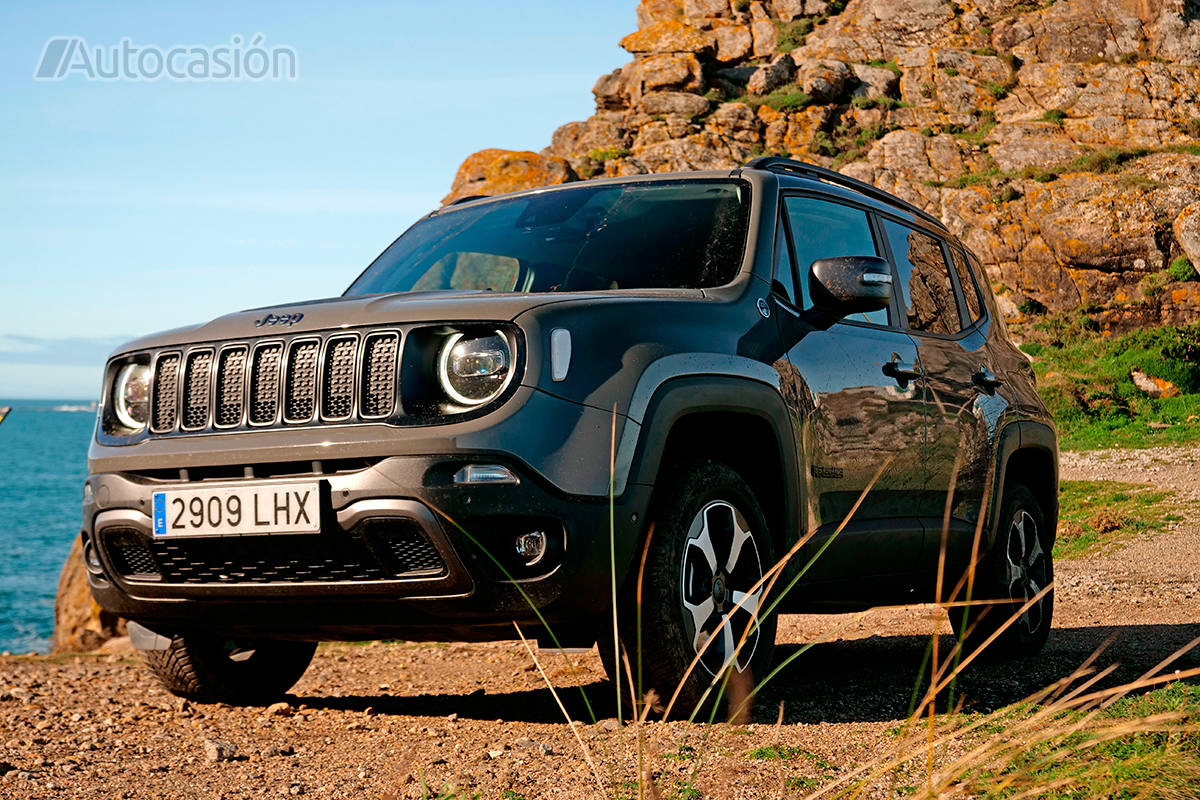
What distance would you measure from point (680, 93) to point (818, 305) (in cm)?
4194

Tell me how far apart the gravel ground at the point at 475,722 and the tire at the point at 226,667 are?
88 mm

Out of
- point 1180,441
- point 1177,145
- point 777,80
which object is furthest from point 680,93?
point 1180,441

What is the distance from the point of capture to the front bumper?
3336 millimetres

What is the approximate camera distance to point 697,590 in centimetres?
382

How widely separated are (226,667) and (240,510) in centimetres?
141

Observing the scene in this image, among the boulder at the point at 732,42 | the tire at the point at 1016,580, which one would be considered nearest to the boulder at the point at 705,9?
the boulder at the point at 732,42

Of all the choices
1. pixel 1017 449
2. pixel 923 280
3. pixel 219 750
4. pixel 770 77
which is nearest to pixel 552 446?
pixel 219 750

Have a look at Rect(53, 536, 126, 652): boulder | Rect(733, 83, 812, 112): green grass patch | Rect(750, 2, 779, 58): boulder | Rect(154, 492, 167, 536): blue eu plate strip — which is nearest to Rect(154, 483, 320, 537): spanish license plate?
Rect(154, 492, 167, 536): blue eu plate strip

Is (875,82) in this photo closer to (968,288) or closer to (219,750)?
(968,288)

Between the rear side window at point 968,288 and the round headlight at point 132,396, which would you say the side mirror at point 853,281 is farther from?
the round headlight at point 132,396

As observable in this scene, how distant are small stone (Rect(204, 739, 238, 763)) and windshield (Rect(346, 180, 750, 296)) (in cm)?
180

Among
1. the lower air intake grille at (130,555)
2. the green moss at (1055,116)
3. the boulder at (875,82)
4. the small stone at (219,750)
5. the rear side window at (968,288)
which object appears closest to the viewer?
the small stone at (219,750)

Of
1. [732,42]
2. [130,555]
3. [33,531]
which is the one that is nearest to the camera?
[130,555]

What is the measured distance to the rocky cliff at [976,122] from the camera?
111 feet
